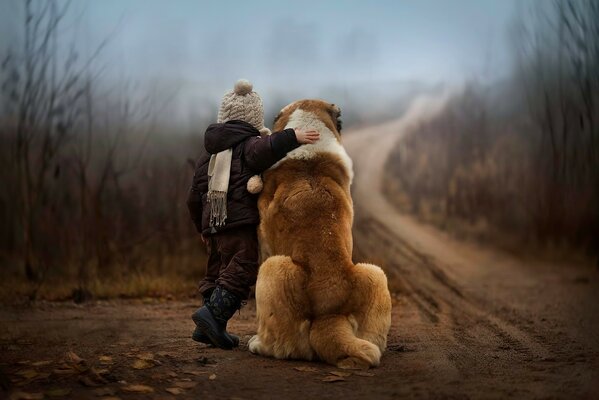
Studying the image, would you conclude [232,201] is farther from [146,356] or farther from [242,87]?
[146,356]

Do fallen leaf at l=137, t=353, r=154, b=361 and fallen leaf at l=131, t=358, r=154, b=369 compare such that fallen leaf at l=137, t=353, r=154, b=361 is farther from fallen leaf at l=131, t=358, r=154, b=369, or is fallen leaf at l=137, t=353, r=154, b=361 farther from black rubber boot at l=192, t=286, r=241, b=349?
black rubber boot at l=192, t=286, r=241, b=349

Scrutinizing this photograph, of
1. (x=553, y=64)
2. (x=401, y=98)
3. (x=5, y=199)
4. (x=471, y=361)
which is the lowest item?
(x=471, y=361)

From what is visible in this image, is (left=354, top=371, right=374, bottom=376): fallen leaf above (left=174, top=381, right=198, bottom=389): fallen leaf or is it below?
above

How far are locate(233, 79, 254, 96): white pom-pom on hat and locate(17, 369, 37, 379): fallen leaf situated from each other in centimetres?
231

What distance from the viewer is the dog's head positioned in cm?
454

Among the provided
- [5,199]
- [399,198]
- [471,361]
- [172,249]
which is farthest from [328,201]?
[399,198]

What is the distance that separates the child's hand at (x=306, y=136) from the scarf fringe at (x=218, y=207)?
0.66 meters

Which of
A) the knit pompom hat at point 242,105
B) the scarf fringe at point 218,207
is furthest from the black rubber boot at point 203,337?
the knit pompom hat at point 242,105

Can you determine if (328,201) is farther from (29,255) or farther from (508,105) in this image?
(508,105)

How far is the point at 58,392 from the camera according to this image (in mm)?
3533

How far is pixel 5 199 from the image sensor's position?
353 inches

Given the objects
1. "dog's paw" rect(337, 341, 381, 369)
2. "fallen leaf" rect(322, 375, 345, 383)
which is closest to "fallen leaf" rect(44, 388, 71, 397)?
"fallen leaf" rect(322, 375, 345, 383)

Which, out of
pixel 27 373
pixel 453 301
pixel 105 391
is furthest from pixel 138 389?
pixel 453 301

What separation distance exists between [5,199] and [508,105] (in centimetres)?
1586
